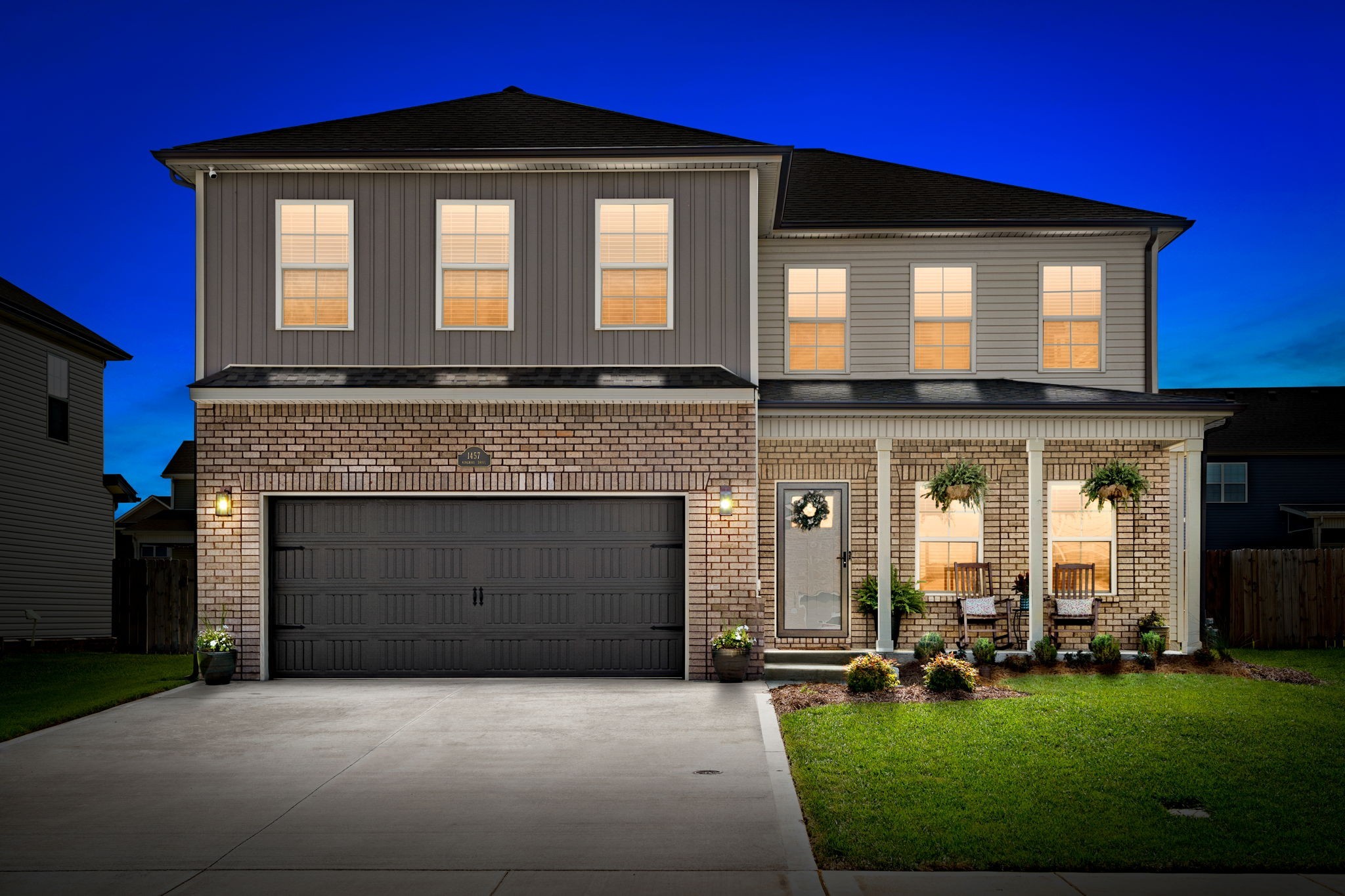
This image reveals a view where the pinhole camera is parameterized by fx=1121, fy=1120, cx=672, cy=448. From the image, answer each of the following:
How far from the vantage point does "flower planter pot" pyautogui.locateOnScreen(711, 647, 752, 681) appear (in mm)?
12375

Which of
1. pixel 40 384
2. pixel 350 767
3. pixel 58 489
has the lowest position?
pixel 350 767

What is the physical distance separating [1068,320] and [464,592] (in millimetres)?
8954

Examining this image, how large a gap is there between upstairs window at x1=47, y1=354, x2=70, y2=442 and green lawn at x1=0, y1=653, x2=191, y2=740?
4.78 metres

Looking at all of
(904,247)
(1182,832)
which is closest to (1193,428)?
(904,247)

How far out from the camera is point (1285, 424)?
27.8 metres

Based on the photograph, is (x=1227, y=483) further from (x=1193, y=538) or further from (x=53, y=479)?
(x=53, y=479)

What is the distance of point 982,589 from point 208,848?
36.4ft

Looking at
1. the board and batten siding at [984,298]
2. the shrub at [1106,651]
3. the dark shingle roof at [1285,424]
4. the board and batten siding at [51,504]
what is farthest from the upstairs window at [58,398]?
the dark shingle roof at [1285,424]

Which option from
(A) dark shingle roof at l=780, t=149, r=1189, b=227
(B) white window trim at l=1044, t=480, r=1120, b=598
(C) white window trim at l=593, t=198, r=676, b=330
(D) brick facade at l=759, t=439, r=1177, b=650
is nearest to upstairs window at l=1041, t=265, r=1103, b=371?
(A) dark shingle roof at l=780, t=149, r=1189, b=227

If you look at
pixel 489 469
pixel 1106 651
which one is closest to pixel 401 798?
pixel 489 469

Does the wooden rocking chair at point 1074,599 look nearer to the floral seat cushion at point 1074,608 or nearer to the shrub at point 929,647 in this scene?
the floral seat cushion at point 1074,608

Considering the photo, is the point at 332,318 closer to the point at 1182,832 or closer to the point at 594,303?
the point at 594,303

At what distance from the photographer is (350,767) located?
27.1 feet

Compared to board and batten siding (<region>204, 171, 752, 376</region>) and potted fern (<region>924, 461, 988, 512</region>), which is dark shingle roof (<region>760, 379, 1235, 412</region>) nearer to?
potted fern (<region>924, 461, 988, 512</region>)
